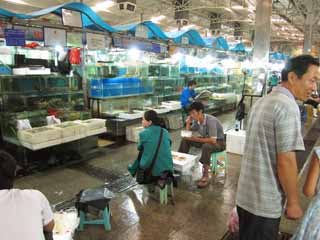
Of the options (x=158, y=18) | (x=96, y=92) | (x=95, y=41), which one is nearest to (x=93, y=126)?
(x=96, y=92)

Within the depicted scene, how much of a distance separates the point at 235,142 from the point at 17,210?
16.6 ft

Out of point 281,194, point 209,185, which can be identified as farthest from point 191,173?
point 281,194

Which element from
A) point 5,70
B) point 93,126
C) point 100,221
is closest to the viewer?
point 100,221

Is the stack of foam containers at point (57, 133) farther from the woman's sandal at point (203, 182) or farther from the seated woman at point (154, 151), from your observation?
the woman's sandal at point (203, 182)

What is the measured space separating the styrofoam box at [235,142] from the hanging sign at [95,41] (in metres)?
3.31

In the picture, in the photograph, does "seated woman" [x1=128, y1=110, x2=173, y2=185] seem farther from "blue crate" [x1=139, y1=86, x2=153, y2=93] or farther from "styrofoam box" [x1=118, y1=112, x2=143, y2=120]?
"blue crate" [x1=139, y1=86, x2=153, y2=93]

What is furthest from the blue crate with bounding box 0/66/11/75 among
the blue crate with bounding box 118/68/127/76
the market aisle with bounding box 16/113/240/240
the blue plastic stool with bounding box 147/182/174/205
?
the blue plastic stool with bounding box 147/182/174/205

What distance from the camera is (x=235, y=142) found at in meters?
5.92

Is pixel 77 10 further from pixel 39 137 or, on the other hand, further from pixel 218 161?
pixel 218 161

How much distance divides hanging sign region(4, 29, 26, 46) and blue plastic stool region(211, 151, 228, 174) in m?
3.44

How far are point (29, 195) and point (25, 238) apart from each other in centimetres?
24

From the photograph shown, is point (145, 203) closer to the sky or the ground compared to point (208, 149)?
closer to the ground

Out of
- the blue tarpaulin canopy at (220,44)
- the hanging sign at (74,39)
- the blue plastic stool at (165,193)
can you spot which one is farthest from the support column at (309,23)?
the blue plastic stool at (165,193)

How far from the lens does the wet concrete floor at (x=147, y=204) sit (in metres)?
3.11
